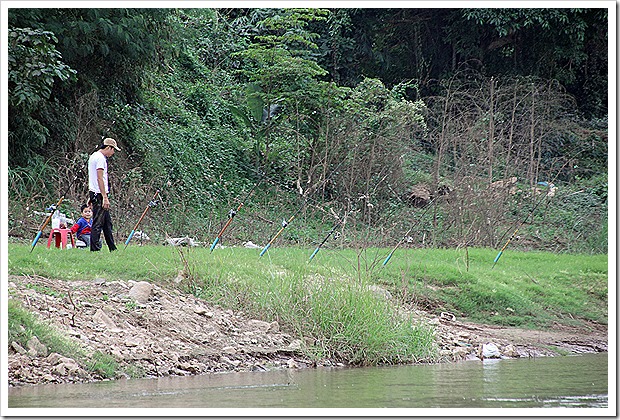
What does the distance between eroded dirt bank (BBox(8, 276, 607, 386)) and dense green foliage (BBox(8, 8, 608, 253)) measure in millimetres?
5252

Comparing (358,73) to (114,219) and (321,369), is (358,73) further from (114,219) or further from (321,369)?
(321,369)

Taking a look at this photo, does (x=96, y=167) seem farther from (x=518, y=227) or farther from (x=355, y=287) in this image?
(x=518, y=227)

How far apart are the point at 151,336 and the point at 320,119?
15.9m

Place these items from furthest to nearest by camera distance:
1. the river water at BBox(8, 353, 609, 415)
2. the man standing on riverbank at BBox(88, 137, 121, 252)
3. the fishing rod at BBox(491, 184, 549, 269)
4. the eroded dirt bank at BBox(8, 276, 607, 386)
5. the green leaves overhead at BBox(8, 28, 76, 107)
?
the fishing rod at BBox(491, 184, 549, 269) → the green leaves overhead at BBox(8, 28, 76, 107) → the man standing on riverbank at BBox(88, 137, 121, 252) → the eroded dirt bank at BBox(8, 276, 607, 386) → the river water at BBox(8, 353, 609, 415)

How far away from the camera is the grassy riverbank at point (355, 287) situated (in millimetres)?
10648

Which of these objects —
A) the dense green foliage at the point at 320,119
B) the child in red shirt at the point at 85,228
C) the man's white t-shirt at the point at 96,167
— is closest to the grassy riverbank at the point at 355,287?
the child in red shirt at the point at 85,228

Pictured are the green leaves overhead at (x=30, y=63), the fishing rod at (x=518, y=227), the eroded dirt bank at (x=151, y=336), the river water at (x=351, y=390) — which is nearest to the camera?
the river water at (x=351, y=390)

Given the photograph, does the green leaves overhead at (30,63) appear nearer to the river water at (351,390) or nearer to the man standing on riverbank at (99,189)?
the man standing on riverbank at (99,189)

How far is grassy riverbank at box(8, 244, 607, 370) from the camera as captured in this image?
34.9ft

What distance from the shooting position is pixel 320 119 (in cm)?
2538

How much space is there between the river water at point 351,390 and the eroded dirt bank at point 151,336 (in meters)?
0.36

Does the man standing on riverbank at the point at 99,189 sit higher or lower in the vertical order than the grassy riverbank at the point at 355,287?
higher

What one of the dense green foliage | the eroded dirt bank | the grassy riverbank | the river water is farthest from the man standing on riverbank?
the river water

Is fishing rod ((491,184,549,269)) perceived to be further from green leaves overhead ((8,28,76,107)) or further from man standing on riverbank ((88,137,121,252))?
green leaves overhead ((8,28,76,107))
